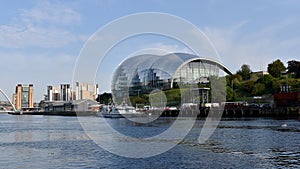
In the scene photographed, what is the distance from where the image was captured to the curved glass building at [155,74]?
100588 millimetres

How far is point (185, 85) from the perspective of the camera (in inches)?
3814

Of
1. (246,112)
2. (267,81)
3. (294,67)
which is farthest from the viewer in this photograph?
(294,67)

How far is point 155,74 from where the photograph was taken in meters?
102

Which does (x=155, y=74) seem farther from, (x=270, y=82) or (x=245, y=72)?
(x=270, y=82)

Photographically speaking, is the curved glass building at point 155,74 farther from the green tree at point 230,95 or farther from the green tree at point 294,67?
the green tree at point 294,67

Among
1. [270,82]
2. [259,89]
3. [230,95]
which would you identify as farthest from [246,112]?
[270,82]

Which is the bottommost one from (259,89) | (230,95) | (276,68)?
(230,95)

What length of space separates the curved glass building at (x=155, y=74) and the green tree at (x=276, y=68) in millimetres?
16774

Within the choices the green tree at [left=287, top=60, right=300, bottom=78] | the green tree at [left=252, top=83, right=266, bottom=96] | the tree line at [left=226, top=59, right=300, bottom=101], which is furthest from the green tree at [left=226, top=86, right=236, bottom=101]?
the green tree at [left=287, top=60, right=300, bottom=78]

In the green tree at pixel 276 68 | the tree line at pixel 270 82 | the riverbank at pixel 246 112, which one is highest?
the green tree at pixel 276 68

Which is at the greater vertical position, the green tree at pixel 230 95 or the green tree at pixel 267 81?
the green tree at pixel 267 81

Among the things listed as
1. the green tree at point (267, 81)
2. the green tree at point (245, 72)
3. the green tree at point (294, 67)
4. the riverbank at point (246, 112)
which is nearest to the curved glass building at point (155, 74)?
the green tree at point (245, 72)

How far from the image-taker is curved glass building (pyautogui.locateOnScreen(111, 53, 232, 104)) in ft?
330

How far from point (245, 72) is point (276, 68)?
14.4 meters
